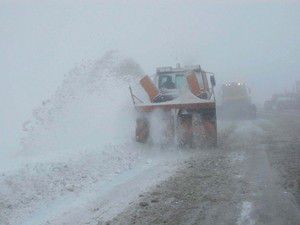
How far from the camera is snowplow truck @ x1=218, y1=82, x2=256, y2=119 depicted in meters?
35.1

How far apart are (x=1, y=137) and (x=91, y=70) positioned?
5.35 m

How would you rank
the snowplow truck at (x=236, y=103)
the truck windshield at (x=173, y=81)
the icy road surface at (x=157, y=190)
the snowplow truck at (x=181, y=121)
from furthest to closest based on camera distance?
the snowplow truck at (x=236, y=103)
the truck windshield at (x=173, y=81)
the snowplow truck at (x=181, y=121)
the icy road surface at (x=157, y=190)

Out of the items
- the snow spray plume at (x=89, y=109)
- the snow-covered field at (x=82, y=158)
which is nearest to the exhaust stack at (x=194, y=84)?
the snow-covered field at (x=82, y=158)

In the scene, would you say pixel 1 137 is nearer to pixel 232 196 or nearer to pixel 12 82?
pixel 232 196

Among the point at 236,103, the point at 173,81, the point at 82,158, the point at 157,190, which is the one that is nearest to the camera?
the point at 157,190

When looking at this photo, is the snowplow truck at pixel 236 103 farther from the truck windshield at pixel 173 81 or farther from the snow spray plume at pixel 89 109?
the truck windshield at pixel 173 81

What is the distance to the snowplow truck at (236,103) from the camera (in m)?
35.1

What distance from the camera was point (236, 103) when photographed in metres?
35.9

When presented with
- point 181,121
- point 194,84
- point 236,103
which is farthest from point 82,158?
point 236,103

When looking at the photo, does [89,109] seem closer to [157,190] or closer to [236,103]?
[157,190]

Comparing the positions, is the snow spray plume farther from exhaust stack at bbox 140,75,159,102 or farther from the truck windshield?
the truck windshield

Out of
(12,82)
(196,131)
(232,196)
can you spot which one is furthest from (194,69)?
(12,82)

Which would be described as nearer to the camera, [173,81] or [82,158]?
[82,158]

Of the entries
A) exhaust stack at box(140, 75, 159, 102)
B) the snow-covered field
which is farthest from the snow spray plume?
exhaust stack at box(140, 75, 159, 102)
